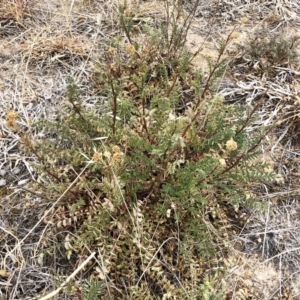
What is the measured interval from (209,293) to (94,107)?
1195 millimetres

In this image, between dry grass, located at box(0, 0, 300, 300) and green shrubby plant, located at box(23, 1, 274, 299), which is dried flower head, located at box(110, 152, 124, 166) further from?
dry grass, located at box(0, 0, 300, 300)

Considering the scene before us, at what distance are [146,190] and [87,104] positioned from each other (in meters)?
0.67

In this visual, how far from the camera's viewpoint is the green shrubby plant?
1863mm

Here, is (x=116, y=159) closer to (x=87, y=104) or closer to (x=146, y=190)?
(x=146, y=190)

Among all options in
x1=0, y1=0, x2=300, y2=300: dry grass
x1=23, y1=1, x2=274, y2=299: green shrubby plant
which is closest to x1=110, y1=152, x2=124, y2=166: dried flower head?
x1=23, y1=1, x2=274, y2=299: green shrubby plant

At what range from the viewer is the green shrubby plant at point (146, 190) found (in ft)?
6.11

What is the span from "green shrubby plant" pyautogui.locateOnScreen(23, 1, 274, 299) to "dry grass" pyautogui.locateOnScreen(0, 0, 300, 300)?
0.47 feet

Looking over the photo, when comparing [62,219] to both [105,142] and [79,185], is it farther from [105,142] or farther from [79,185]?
[105,142]

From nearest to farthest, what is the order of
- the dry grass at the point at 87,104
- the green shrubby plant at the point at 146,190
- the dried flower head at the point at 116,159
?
1. the dried flower head at the point at 116,159
2. the green shrubby plant at the point at 146,190
3. the dry grass at the point at 87,104

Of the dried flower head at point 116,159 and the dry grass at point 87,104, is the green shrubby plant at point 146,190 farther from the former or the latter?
the dry grass at point 87,104

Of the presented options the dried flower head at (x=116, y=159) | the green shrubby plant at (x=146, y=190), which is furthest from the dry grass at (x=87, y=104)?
the dried flower head at (x=116, y=159)

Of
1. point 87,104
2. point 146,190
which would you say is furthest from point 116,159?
point 87,104

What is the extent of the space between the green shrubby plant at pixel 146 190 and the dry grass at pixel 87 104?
0.14m

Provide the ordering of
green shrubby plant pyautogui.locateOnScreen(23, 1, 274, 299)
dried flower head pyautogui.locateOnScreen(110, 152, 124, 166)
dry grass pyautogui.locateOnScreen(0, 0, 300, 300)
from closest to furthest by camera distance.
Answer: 1. dried flower head pyautogui.locateOnScreen(110, 152, 124, 166)
2. green shrubby plant pyautogui.locateOnScreen(23, 1, 274, 299)
3. dry grass pyautogui.locateOnScreen(0, 0, 300, 300)
